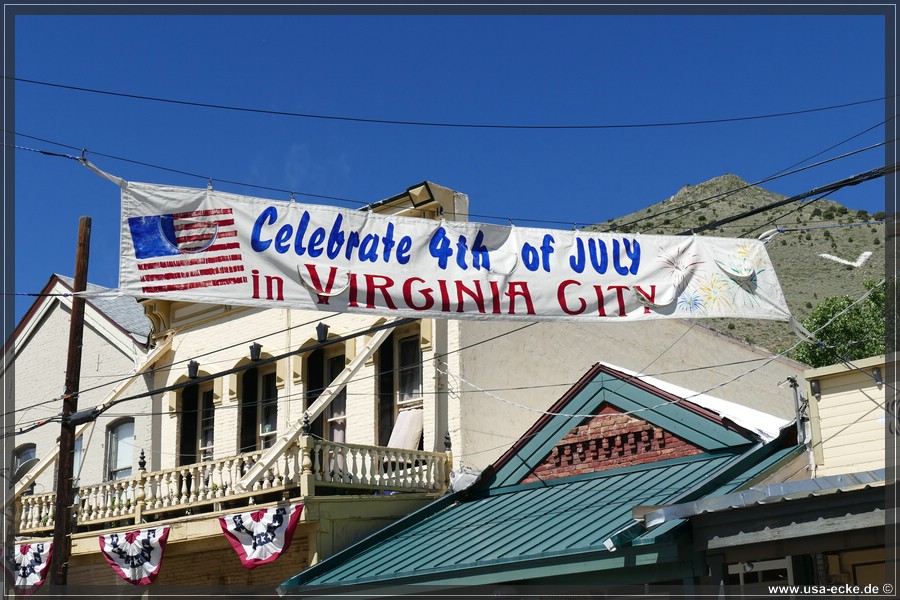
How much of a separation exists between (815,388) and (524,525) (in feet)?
14.5

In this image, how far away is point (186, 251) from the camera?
11352 mm

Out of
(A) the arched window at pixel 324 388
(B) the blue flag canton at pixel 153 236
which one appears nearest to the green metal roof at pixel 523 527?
(A) the arched window at pixel 324 388

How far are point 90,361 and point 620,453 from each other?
15.5m

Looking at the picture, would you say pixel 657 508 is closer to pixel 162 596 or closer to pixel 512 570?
pixel 512 570

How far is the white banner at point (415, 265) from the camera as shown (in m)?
11.3

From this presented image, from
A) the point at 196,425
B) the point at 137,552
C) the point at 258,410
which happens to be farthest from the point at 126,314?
the point at 137,552

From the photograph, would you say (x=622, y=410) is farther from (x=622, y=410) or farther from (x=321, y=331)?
(x=321, y=331)

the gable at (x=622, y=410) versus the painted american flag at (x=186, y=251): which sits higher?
the painted american flag at (x=186, y=251)

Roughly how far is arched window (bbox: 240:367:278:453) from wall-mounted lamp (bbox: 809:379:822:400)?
12.0m

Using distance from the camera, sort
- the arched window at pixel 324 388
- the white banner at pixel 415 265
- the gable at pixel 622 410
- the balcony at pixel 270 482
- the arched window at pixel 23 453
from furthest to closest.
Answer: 1. the arched window at pixel 23 453
2. the arched window at pixel 324 388
3. the balcony at pixel 270 482
4. the gable at pixel 622 410
5. the white banner at pixel 415 265

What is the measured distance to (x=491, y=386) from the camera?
20.5 metres

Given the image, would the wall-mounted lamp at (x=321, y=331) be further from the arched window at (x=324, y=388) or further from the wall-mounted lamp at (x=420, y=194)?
the wall-mounted lamp at (x=420, y=194)

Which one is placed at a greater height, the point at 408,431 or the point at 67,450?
the point at 408,431

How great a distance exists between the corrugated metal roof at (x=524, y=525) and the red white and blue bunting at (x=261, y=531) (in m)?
0.95
